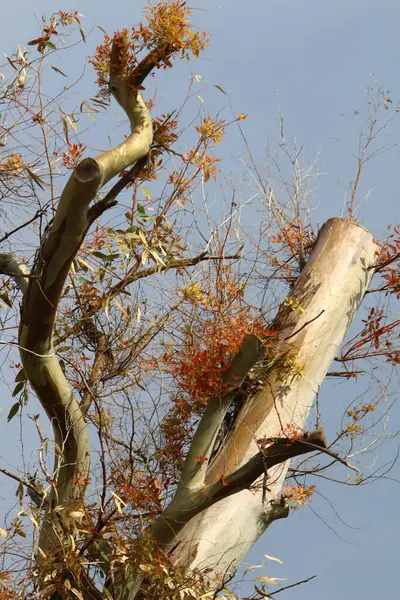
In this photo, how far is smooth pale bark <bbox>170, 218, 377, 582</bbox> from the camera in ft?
15.9

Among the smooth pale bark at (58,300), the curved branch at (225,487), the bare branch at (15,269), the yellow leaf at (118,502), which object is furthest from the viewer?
the bare branch at (15,269)

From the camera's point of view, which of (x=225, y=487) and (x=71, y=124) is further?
(x=71, y=124)

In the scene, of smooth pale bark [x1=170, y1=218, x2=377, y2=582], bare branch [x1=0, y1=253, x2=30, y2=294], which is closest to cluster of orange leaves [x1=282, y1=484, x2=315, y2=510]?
smooth pale bark [x1=170, y1=218, x2=377, y2=582]

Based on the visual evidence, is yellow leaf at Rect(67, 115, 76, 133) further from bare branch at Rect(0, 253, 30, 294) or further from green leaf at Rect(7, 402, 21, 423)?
green leaf at Rect(7, 402, 21, 423)

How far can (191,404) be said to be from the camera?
17.9 feet

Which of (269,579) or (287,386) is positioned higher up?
(287,386)

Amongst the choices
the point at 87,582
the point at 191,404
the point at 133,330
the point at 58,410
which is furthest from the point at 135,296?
the point at 87,582

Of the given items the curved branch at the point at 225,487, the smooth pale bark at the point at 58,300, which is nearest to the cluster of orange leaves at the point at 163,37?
the smooth pale bark at the point at 58,300

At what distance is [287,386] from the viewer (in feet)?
17.7

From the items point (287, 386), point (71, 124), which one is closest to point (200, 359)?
point (287, 386)

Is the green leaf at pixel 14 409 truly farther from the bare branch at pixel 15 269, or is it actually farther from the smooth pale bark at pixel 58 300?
the bare branch at pixel 15 269

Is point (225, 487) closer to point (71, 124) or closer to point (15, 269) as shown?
point (15, 269)

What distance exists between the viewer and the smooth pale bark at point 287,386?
484 cm

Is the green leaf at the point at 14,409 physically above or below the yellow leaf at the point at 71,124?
below
